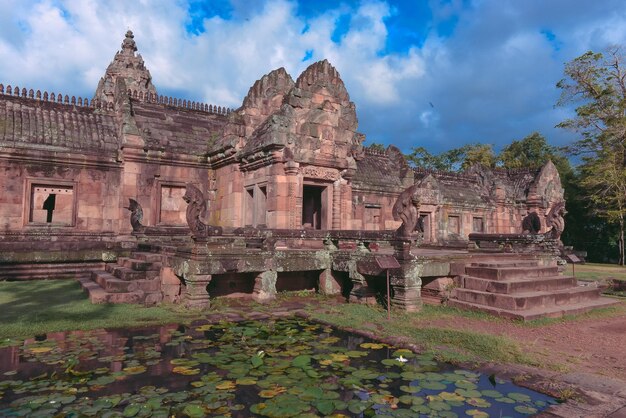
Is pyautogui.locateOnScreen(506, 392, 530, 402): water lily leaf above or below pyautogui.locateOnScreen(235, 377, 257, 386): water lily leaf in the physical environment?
below

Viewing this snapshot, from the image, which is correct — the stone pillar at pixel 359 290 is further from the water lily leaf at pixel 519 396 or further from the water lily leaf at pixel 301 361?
the water lily leaf at pixel 519 396

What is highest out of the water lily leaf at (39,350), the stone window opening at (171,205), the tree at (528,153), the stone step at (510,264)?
the tree at (528,153)

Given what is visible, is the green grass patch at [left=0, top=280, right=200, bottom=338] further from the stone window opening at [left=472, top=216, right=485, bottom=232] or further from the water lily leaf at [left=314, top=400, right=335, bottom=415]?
the stone window opening at [left=472, top=216, right=485, bottom=232]

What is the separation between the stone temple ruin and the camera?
817 centimetres

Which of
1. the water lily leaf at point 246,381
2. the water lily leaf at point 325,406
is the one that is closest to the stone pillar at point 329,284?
the water lily leaf at point 246,381

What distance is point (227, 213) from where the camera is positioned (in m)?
13.3

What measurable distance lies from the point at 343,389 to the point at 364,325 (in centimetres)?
266

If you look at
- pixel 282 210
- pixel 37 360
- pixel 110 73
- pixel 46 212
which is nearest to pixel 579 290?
pixel 282 210

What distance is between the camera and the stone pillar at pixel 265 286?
8.58 metres

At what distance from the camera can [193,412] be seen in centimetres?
335

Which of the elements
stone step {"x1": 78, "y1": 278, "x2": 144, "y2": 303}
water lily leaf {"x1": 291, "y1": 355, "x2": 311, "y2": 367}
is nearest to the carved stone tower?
stone step {"x1": 78, "y1": 278, "x2": 144, "y2": 303}

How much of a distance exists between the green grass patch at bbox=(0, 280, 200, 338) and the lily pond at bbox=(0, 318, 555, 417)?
0.46 m

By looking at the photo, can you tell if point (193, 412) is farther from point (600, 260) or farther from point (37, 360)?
point (600, 260)

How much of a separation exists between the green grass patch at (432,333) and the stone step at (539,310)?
218mm
